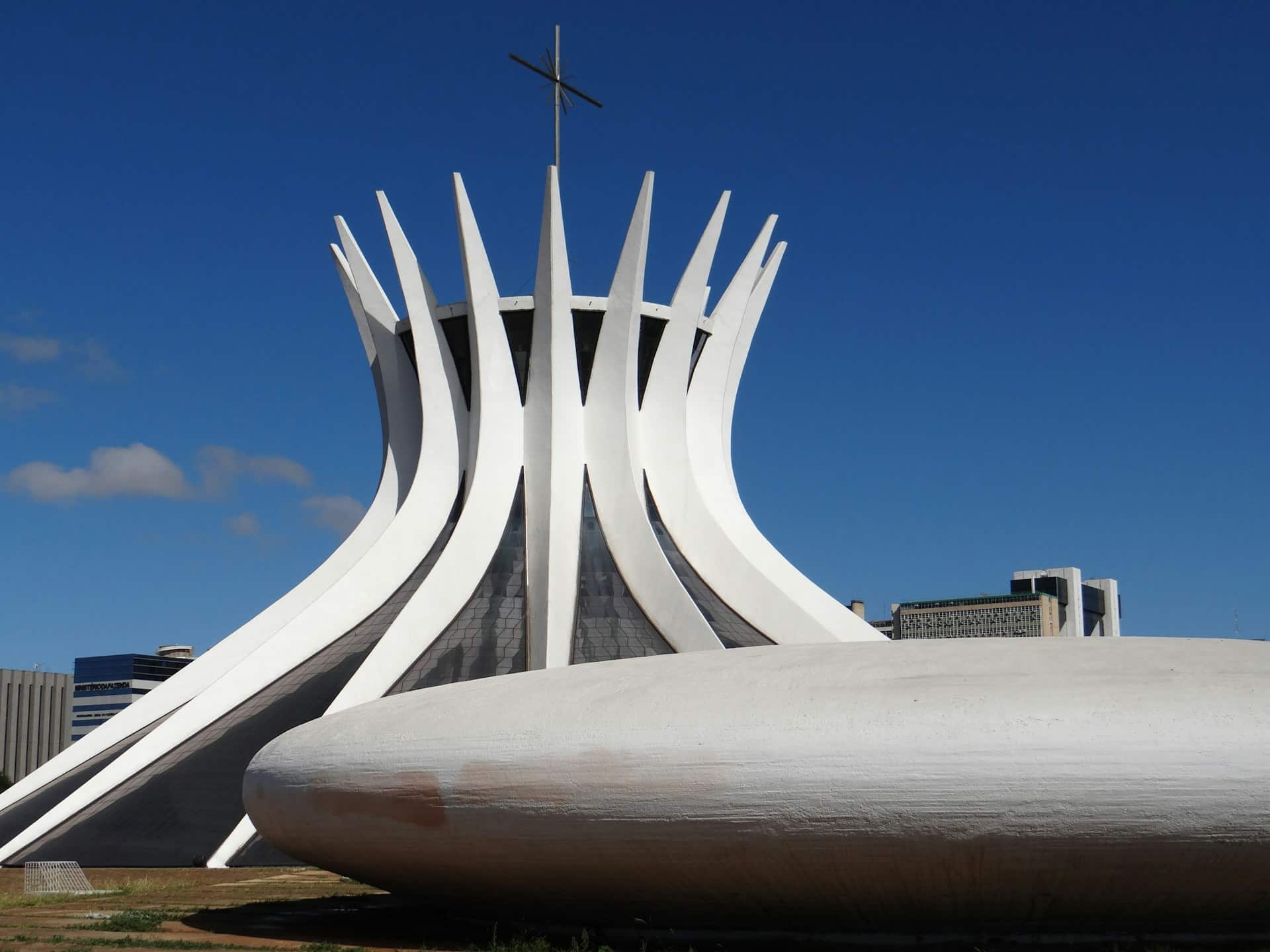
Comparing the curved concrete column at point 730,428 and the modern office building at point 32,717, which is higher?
the curved concrete column at point 730,428

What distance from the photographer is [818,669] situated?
468 inches

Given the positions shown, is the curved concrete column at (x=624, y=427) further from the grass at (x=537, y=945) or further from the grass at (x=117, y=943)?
the grass at (x=117, y=943)

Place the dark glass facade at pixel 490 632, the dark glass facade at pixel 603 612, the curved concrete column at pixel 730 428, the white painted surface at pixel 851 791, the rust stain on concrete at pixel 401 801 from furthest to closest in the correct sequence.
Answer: the curved concrete column at pixel 730 428
the dark glass facade at pixel 603 612
the dark glass facade at pixel 490 632
the rust stain on concrete at pixel 401 801
the white painted surface at pixel 851 791

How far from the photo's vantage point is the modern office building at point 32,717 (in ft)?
342

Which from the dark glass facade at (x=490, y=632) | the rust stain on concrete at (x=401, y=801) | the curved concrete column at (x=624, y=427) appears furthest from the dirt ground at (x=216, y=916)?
the curved concrete column at (x=624, y=427)

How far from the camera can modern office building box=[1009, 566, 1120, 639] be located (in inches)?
4921

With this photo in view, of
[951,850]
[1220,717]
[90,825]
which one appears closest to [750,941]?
[951,850]

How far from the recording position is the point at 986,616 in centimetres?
12062

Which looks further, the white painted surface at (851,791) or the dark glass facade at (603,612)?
the dark glass facade at (603,612)

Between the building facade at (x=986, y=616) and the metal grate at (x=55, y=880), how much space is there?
103202 millimetres

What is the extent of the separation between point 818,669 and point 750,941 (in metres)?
2.33

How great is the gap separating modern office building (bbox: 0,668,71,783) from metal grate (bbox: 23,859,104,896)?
9126cm

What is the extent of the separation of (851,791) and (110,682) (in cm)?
14763

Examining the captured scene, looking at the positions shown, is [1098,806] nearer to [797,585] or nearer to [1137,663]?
[1137,663]
